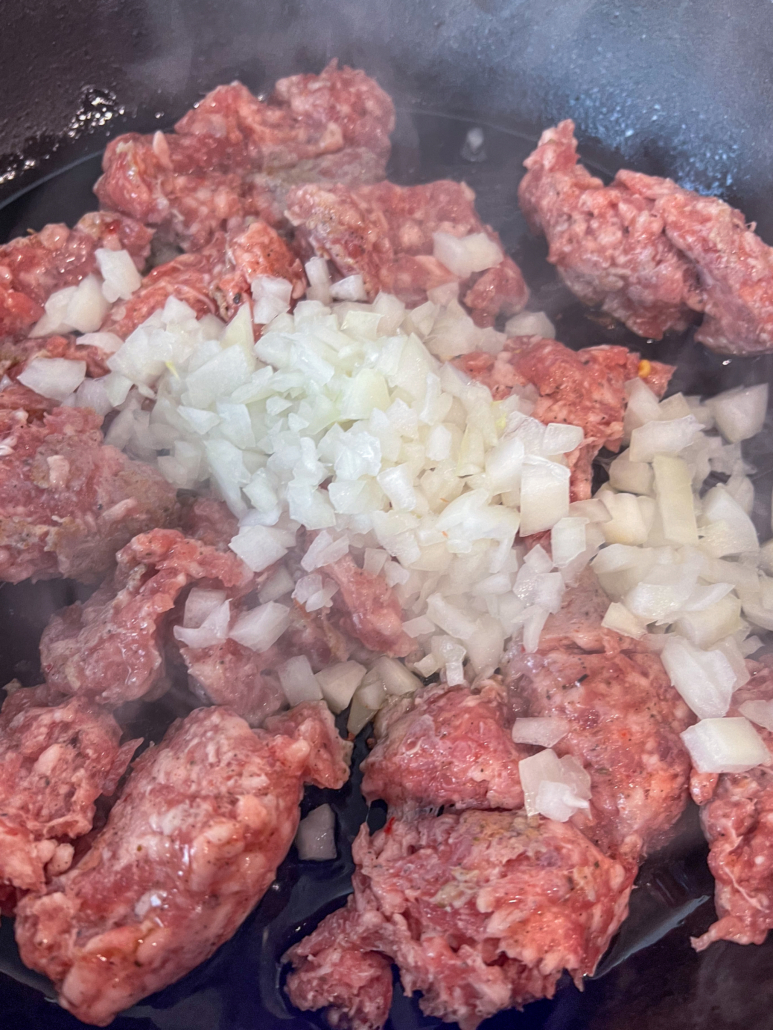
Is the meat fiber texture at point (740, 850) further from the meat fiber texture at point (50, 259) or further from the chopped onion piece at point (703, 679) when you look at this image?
the meat fiber texture at point (50, 259)

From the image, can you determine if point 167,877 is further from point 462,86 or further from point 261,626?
point 462,86

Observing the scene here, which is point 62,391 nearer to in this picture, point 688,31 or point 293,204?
point 293,204

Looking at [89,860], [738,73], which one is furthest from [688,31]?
[89,860]

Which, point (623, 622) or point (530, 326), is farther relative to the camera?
point (530, 326)

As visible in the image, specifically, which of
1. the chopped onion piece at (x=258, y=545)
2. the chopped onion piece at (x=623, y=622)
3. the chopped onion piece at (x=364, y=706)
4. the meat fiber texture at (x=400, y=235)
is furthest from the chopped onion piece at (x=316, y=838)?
the meat fiber texture at (x=400, y=235)

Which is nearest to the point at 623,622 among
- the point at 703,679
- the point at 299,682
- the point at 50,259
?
the point at 703,679

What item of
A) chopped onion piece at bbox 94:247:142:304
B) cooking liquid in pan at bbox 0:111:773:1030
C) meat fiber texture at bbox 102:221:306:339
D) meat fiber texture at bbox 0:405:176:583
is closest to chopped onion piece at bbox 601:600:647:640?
cooking liquid in pan at bbox 0:111:773:1030
